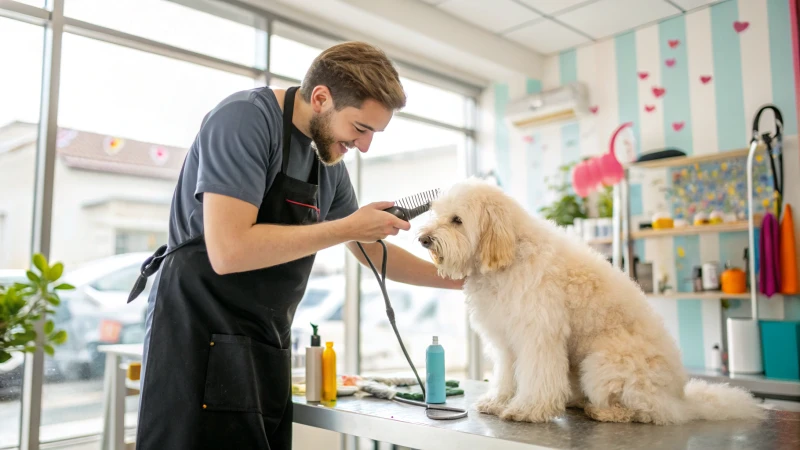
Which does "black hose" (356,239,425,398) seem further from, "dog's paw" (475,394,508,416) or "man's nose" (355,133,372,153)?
"man's nose" (355,133,372,153)

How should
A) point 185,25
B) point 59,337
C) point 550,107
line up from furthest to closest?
point 550,107
point 185,25
point 59,337

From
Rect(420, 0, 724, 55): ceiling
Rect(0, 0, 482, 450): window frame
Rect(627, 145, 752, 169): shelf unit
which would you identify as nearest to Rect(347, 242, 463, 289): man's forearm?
Rect(0, 0, 482, 450): window frame

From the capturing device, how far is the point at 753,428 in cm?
182

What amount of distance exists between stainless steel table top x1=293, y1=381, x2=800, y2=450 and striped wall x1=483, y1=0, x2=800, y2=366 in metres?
2.84

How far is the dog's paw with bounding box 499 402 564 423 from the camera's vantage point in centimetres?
183

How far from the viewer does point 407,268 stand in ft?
7.75

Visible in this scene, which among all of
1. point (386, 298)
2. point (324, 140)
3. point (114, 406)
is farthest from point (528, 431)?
point (114, 406)

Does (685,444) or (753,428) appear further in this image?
(753,428)

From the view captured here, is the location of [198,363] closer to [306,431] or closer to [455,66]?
[306,431]

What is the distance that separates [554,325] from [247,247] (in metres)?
0.94

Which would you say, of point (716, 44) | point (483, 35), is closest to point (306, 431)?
point (483, 35)

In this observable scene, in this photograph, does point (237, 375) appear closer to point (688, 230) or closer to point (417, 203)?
point (417, 203)

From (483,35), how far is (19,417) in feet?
14.7

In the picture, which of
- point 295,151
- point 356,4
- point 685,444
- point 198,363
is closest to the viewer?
point 685,444
